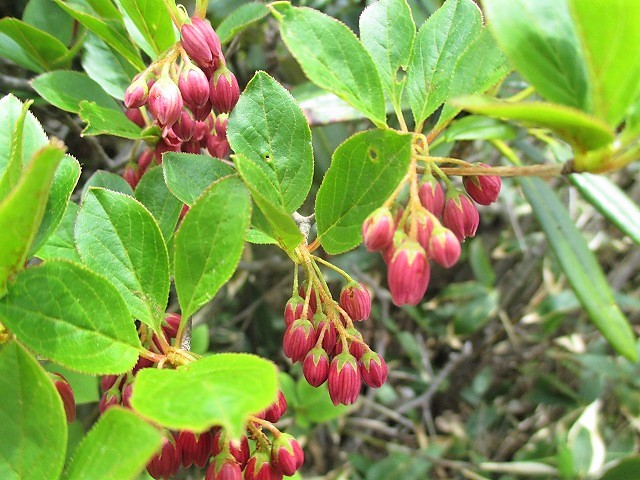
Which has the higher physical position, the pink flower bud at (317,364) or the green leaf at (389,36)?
the green leaf at (389,36)

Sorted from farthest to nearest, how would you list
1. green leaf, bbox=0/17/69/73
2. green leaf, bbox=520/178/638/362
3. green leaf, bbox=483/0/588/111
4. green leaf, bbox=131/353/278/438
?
green leaf, bbox=520/178/638/362
green leaf, bbox=0/17/69/73
green leaf, bbox=483/0/588/111
green leaf, bbox=131/353/278/438

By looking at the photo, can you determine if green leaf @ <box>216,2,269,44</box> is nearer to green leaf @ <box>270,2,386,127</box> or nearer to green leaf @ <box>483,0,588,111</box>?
green leaf @ <box>270,2,386,127</box>

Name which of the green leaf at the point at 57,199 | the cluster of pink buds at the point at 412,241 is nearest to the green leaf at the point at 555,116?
the cluster of pink buds at the point at 412,241

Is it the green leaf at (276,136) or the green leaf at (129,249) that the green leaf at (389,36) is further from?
the green leaf at (129,249)

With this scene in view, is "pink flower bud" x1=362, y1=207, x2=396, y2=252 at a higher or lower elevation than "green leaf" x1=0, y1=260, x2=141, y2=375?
higher

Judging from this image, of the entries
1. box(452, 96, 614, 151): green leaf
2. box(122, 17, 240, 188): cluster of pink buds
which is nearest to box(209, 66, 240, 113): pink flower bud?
box(122, 17, 240, 188): cluster of pink buds

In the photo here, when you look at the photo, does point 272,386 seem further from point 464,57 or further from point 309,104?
point 309,104
